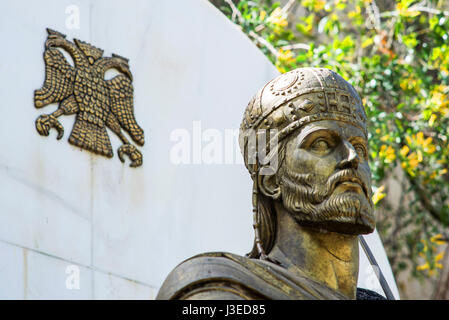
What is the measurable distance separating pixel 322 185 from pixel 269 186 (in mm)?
388

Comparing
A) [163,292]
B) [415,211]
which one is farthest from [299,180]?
[415,211]

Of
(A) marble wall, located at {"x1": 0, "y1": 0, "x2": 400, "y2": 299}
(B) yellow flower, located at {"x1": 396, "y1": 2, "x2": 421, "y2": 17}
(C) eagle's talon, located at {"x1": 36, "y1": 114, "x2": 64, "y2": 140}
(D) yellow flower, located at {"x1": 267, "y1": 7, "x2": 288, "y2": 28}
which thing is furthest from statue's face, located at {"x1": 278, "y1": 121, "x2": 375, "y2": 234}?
(B) yellow flower, located at {"x1": 396, "y1": 2, "x2": 421, "y2": 17}

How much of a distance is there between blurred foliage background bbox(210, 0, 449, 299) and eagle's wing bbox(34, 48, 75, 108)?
341 cm

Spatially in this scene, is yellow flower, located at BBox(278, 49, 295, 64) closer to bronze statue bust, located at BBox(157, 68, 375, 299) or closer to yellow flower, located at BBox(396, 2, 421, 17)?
yellow flower, located at BBox(396, 2, 421, 17)

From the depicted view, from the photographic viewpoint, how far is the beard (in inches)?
270

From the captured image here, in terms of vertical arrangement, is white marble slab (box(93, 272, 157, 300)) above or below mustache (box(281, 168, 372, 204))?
above

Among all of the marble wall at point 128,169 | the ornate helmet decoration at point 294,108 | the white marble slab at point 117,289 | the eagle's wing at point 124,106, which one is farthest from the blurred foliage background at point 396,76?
the ornate helmet decoration at point 294,108

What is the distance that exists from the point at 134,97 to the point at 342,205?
11.4 feet

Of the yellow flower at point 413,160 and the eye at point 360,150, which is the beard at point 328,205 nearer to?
the eye at point 360,150

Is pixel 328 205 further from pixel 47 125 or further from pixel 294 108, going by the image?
pixel 47 125

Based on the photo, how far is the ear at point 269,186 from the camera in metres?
7.15

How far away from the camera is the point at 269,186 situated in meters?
7.21

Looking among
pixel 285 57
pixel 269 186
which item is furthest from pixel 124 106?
pixel 285 57

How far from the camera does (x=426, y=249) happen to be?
14336 mm
